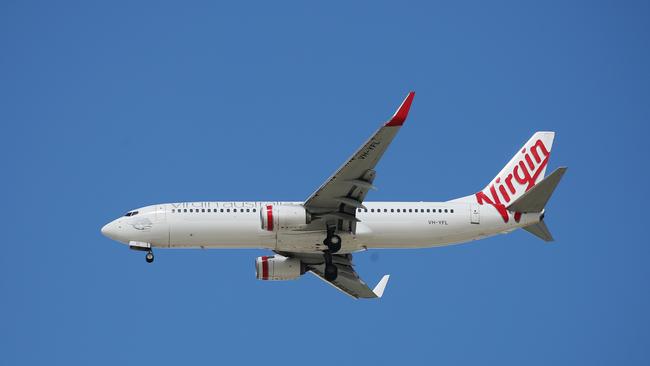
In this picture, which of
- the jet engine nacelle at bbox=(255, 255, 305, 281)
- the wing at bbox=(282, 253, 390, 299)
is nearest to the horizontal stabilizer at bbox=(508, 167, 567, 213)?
the wing at bbox=(282, 253, 390, 299)

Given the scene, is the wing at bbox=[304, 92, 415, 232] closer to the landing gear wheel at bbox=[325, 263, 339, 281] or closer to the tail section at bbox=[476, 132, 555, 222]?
the landing gear wheel at bbox=[325, 263, 339, 281]

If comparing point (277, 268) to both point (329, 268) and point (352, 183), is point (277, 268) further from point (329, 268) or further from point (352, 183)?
point (352, 183)

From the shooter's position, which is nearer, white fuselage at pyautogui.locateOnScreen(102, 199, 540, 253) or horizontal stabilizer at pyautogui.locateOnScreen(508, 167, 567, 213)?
horizontal stabilizer at pyautogui.locateOnScreen(508, 167, 567, 213)

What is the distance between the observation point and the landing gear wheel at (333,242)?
6575 centimetres

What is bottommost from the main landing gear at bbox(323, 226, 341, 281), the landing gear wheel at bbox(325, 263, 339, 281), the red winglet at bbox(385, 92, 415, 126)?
the landing gear wheel at bbox(325, 263, 339, 281)

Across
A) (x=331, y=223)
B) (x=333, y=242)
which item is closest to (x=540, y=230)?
(x=333, y=242)

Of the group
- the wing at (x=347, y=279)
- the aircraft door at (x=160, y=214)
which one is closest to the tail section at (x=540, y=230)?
the wing at (x=347, y=279)

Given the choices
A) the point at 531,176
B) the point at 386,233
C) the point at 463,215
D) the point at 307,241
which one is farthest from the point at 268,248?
the point at 531,176

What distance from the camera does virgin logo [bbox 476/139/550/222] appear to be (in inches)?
2687

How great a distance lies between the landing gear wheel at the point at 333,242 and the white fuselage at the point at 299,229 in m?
0.43

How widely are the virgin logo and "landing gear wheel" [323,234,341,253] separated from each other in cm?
864

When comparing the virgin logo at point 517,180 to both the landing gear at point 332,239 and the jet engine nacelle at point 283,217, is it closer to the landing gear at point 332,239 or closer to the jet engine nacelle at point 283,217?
the landing gear at point 332,239

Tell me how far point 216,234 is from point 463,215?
13.9 metres

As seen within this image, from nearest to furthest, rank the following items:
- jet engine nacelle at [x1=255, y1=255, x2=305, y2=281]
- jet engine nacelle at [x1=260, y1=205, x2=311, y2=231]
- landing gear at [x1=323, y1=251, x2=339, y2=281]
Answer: jet engine nacelle at [x1=260, y1=205, x2=311, y2=231] < landing gear at [x1=323, y1=251, x2=339, y2=281] < jet engine nacelle at [x1=255, y1=255, x2=305, y2=281]
